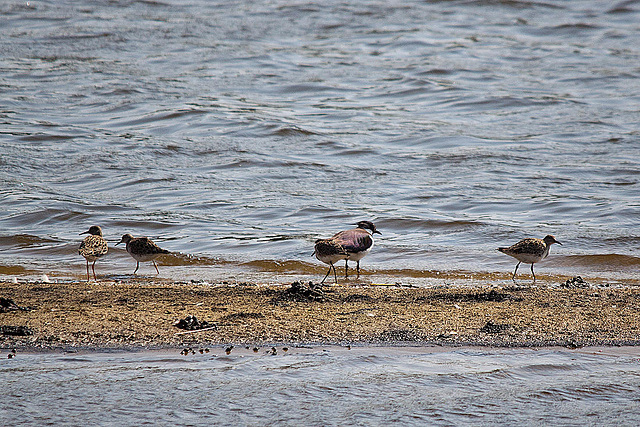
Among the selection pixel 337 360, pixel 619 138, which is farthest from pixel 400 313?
pixel 619 138

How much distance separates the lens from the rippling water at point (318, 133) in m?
10.6

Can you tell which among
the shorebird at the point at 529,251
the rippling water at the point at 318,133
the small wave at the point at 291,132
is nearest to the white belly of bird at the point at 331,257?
the rippling water at the point at 318,133

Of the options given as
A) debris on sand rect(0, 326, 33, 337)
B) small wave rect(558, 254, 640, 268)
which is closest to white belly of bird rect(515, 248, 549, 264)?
small wave rect(558, 254, 640, 268)

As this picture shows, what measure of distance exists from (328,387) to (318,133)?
40.6 ft

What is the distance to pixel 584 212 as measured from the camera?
11906 mm

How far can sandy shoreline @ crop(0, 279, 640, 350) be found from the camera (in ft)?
19.4

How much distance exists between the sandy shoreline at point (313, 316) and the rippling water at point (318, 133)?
1.81m

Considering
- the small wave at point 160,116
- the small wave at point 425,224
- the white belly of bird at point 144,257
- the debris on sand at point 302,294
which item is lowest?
the debris on sand at point 302,294

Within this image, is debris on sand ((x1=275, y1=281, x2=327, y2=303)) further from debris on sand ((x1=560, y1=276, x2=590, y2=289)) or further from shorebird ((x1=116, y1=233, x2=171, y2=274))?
debris on sand ((x1=560, y1=276, x2=590, y2=289))

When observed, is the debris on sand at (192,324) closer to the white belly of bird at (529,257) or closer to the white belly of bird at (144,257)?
the white belly of bird at (144,257)

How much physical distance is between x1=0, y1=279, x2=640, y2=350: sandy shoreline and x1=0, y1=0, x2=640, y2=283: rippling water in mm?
1810

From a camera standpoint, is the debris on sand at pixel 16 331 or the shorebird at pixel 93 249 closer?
the debris on sand at pixel 16 331

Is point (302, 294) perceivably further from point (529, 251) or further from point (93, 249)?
point (93, 249)

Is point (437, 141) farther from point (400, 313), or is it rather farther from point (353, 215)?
point (400, 313)
